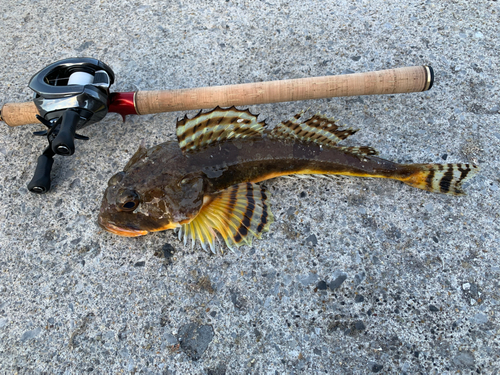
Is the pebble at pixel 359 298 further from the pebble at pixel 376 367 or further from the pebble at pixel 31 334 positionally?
the pebble at pixel 31 334

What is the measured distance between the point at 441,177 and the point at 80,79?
3.33m

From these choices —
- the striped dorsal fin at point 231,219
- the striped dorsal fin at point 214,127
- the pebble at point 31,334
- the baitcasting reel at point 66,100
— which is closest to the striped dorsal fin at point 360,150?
the striped dorsal fin at point 214,127

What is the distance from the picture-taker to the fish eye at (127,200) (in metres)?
2.69

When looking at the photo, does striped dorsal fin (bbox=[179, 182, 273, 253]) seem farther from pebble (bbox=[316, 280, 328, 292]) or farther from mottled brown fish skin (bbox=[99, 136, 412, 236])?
pebble (bbox=[316, 280, 328, 292])

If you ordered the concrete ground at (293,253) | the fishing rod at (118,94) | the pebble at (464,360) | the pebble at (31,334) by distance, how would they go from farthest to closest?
the fishing rod at (118,94), the pebble at (31,334), the concrete ground at (293,253), the pebble at (464,360)

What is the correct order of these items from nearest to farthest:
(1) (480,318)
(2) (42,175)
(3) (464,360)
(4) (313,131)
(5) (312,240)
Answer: (3) (464,360) → (1) (480,318) → (5) (312,240) → (4) (313,131) → (2) (42,175)

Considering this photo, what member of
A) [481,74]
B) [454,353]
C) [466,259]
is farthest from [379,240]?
[481,74]

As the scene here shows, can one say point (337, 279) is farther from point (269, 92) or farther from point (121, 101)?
point (121, 101)

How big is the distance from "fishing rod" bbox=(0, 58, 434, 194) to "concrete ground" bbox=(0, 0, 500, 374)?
40 centimetres

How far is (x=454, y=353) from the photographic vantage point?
247 cm

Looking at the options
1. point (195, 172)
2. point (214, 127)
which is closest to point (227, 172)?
point (195, 172)

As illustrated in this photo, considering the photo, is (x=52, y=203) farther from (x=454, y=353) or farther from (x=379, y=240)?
(x=454, y=353)

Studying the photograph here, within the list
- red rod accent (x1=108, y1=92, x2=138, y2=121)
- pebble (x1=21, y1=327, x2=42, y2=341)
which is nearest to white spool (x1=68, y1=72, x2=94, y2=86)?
red rod accent (x1=108, y1=92, x2=138, y2=121)

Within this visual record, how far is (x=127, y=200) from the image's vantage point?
106 inches
